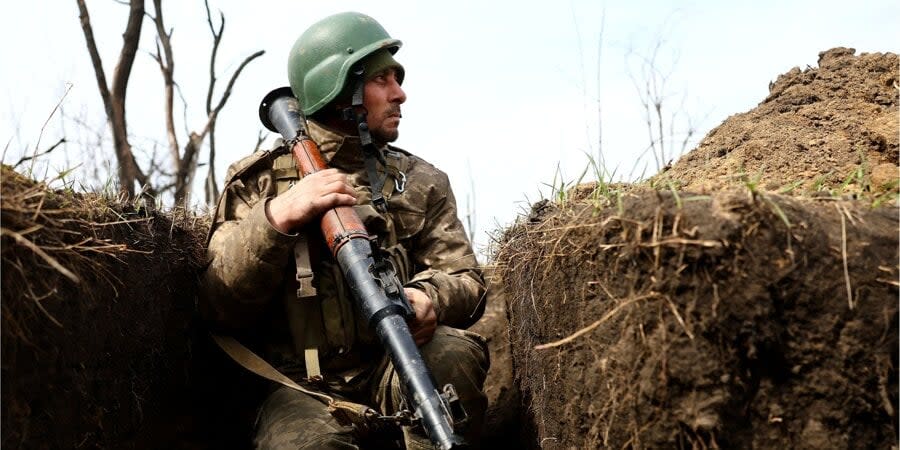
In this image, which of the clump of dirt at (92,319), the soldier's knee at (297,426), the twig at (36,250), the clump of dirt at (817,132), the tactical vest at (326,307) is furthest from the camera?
the clump of dirt at (817,132)

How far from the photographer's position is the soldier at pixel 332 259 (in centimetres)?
356

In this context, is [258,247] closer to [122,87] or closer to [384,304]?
[384,304]

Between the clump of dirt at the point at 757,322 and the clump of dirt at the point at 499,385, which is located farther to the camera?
the clump of dirt at the point at 499,385

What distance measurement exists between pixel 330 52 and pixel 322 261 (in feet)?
2.98

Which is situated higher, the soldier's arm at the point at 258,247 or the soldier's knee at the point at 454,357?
the soldier's arm at the point at 258,247

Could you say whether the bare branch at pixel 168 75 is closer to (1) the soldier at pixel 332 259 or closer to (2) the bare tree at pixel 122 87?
(2) the bare tree at pixel 122 87

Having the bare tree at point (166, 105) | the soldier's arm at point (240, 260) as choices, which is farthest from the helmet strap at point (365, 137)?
the bare tree at point (166, 105)

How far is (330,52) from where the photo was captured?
13.3 ft

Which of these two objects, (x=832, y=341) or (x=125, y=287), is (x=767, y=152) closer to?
(x=832, y=341)

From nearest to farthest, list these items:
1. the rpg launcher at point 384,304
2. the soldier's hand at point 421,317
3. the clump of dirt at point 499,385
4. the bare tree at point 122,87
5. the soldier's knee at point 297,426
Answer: the rpg launcher at point 384,304, the soldier's knee at point 297,426, the soldier's hand at point 421,317, the clump of dirt at point 499,385, the bare tree at point 122,87

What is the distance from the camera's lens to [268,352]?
12.7 ft

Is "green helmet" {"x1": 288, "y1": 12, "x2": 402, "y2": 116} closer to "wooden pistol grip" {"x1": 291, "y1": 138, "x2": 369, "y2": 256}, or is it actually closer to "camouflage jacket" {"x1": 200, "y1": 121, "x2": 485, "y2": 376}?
"camouflage jacket" {"x1": 200, "y1": 121, "x2": 485, "y2": 376}

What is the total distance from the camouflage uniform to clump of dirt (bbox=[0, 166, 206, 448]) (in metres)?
0.22

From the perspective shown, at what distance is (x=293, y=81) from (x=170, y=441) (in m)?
1.59
